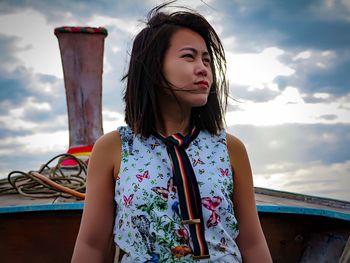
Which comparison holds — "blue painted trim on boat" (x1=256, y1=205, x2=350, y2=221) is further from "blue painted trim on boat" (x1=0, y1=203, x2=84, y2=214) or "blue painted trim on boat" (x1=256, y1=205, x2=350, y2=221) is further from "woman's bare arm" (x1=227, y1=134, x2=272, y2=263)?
"woman's bare arm" (x1=227, y1=134, x2=272, y2=263)

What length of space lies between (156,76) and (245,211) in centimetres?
46

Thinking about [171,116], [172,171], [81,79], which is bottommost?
[172,171]

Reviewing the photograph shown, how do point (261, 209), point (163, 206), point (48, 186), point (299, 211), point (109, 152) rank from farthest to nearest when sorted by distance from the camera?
point (48, 186) < point (299, 211) < point (261, 209) < point (109, 152) < point (163, 206)

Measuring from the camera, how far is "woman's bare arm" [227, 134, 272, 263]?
1405 millimetres

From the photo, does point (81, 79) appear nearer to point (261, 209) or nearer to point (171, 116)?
point (261, 209)

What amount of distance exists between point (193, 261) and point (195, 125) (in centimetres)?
40

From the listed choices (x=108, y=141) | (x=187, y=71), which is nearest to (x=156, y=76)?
(x=187, y=71)

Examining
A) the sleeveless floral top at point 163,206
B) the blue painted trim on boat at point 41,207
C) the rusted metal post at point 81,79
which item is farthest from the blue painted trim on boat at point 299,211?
the rusted metal post at point 81,79

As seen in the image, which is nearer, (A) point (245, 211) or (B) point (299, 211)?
(A) point (245, 211)

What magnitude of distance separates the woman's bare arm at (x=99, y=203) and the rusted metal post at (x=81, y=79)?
3.38m

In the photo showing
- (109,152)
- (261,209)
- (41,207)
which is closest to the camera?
(109,152)

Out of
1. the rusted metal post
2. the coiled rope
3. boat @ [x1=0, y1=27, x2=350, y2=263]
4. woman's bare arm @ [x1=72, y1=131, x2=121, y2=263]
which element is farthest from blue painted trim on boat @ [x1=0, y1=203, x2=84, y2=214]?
the rusted metal post

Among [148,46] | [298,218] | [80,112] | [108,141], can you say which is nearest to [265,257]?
[108,141]

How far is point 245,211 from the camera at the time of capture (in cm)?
142
